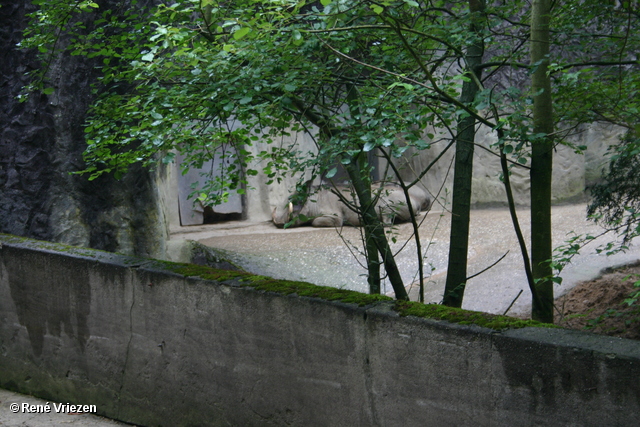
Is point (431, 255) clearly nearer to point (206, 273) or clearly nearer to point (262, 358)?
point (206, 273)

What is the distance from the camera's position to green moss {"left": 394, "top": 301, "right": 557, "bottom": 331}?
2.56 m

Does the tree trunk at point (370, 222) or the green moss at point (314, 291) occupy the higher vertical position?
the tree trunk at point (370, 222)

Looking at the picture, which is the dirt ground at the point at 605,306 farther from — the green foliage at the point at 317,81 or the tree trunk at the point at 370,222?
the green foliage at the point at 317,81

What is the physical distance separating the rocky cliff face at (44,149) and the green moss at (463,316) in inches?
205

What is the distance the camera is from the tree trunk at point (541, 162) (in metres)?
3.81

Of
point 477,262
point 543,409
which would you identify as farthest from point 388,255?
point 477,262

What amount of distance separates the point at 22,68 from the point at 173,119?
410cm

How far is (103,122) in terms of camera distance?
397 centimetres

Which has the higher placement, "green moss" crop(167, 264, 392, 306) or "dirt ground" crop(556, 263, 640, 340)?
"green moss" crop(167, 264, 392, 306)

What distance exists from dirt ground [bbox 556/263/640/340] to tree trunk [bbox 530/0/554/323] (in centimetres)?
70
